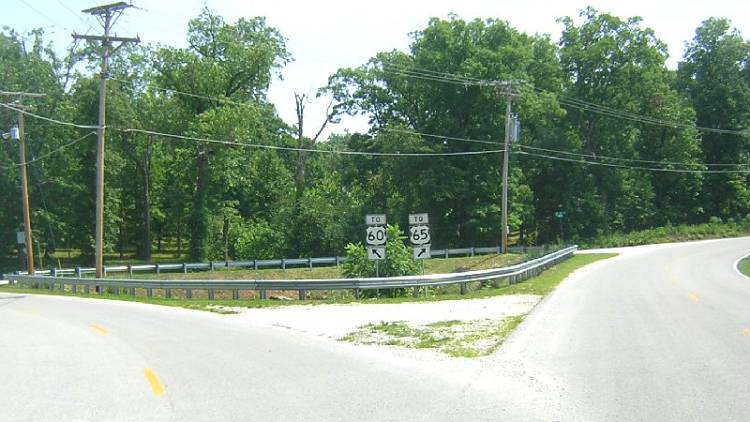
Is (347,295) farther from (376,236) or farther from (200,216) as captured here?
(200,216)

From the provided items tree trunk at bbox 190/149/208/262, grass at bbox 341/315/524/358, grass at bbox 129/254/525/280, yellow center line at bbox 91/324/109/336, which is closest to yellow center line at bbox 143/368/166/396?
grass at bbox 341/315/524/358

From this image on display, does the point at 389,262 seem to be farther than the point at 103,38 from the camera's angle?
No

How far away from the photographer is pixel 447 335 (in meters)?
12.8

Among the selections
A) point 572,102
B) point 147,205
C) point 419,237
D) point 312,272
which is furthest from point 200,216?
point 572,102

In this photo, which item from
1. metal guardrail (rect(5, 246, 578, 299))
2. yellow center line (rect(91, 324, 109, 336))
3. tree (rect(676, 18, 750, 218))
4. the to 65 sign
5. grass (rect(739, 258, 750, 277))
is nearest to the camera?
yellow center line (rect(91, 324, 109, 336))

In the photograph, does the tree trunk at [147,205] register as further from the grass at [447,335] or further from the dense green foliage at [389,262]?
the grass at [447,335]

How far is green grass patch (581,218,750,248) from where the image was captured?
57219 mm

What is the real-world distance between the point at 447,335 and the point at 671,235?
5215 centimetres

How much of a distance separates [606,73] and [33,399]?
6515cm

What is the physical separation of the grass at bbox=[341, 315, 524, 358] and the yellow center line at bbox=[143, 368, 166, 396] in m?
4.13

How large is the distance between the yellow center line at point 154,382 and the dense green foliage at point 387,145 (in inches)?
1414

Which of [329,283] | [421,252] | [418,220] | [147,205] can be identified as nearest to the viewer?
[329,283]

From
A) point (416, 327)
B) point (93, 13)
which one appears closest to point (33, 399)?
point (416, 327)

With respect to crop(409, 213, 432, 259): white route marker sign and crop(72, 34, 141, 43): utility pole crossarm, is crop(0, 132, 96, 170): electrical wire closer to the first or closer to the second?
crop(72, 34, 141, 43): utility pole crossarm
